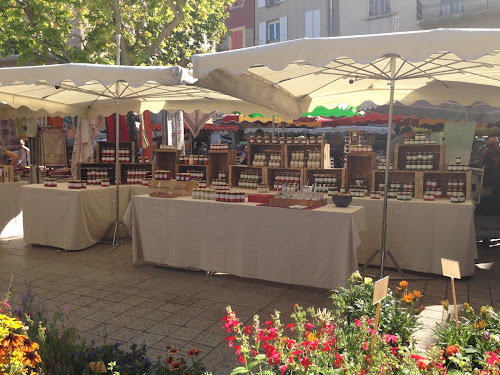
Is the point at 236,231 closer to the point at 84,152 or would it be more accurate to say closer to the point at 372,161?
the point at 372,161

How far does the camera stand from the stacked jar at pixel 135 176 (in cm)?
864

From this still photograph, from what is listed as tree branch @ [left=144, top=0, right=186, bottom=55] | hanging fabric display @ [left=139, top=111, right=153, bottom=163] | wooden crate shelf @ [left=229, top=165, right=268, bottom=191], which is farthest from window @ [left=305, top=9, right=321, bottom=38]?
wooden crate shelf @ [left=229, top=165, right=268, bottom=191]

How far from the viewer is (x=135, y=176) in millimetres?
8703

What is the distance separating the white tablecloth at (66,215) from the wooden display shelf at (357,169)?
3904mm

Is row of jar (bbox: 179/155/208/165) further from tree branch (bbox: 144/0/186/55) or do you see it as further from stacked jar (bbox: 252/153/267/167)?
tree branch (bbox: 144/0/186/55)

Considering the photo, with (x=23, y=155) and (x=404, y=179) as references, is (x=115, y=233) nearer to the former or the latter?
(x=404, y=179)

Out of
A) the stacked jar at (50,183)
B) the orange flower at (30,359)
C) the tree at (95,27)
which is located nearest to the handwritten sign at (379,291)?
the orange flower at (30,359)

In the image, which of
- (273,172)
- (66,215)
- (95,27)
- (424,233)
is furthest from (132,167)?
(424,233)

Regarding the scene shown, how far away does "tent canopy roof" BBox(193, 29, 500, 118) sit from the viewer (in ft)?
12.3

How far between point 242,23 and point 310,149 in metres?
21.0

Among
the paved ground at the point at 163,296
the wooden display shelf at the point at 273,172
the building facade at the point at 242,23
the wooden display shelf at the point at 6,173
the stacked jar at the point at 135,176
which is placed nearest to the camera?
the paved ground at the point at 163,296

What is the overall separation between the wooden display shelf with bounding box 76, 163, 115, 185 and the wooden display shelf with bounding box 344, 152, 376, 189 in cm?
438

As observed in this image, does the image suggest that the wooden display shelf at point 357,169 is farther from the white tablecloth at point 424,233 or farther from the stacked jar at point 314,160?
the white tablecloth at point 424,233

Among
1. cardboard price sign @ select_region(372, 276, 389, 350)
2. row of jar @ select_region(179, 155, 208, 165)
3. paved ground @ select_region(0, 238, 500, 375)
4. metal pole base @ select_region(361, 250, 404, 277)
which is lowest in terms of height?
paved ground @ select_region(0, 238, 500, 375)
